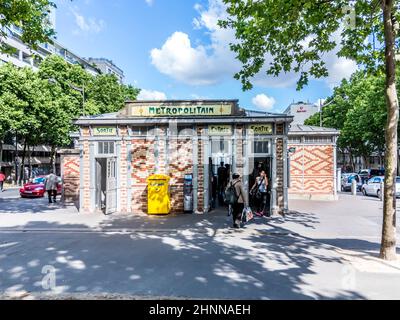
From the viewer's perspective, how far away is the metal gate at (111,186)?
11.5m

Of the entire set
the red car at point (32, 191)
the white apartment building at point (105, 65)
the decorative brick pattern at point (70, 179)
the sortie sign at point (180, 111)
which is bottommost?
the red car at point (32, 191)

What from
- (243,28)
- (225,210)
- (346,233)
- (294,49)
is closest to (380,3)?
(294,49)

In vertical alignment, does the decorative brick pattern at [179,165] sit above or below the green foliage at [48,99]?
below

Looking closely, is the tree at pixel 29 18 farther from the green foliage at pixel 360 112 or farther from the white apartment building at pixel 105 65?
the white apartment building at pixel 105 65

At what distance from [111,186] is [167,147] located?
284 cm

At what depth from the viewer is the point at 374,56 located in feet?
25.6

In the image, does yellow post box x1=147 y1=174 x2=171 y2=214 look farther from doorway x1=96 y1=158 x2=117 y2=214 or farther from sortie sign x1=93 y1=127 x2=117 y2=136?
sortie sign x1=93 y1=127 x2=117 y2=136

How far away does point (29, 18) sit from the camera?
8336mm

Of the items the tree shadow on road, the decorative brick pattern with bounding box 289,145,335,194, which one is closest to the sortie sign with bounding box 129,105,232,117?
the tree shadow on road

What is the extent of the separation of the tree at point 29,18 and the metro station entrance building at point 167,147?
11.7ft

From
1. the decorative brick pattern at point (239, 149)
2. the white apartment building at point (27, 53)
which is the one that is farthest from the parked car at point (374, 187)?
the white apartment building at point (27, 53)

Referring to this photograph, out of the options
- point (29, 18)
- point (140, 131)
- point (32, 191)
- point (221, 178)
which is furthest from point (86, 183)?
point (32, 191)

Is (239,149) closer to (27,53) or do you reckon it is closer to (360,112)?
(360,112)

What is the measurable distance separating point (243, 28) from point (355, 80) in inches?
1218
